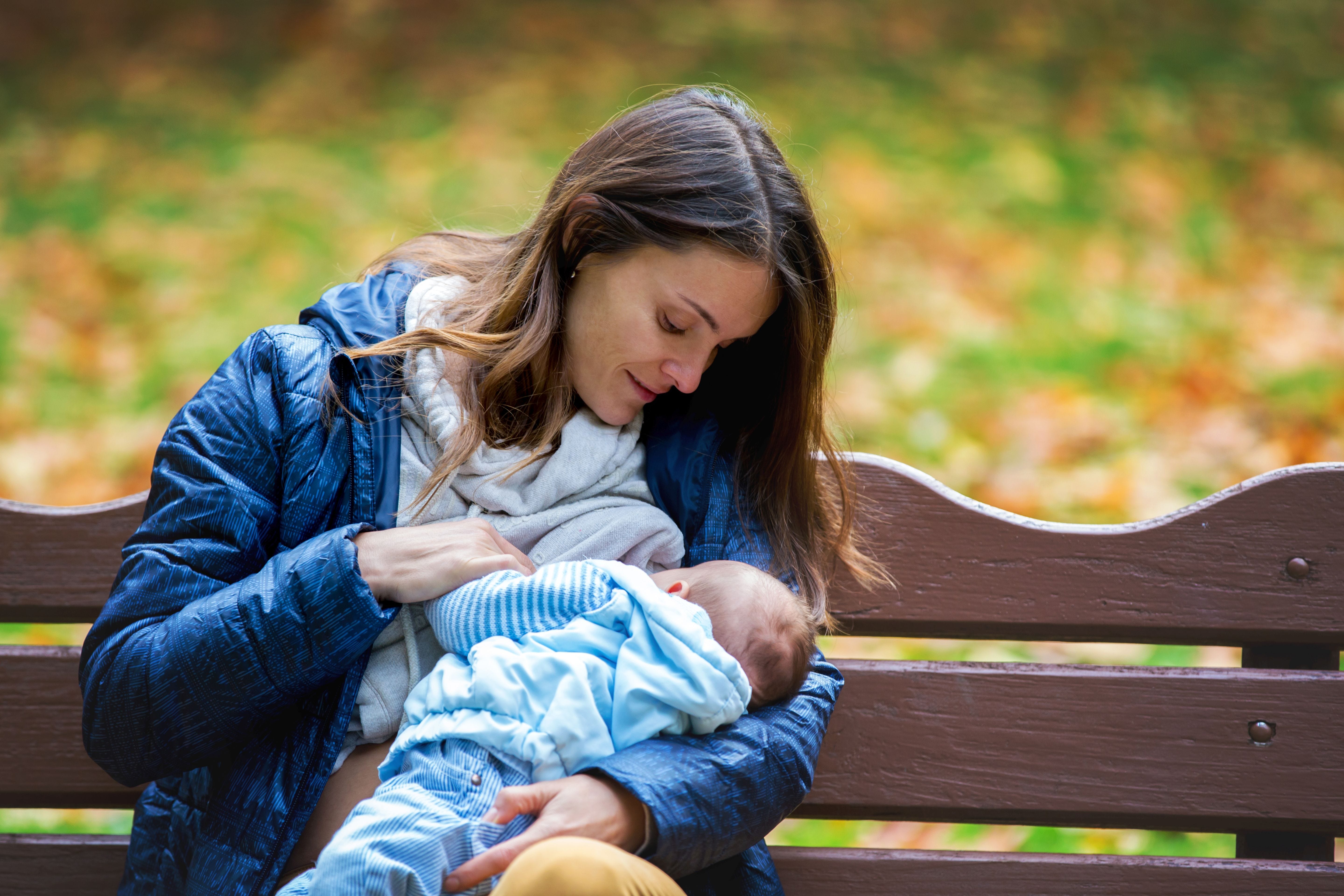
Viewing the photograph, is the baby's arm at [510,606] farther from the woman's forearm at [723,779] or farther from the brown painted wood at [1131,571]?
the brown painted wood at [1131,571]

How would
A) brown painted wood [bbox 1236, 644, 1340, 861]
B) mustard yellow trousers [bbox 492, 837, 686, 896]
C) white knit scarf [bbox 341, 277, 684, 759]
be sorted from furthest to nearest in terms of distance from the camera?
1. brown painted wood [bbox 1236, 644, 1340, 861]
2. white knit scarf [bbox 341, 277, 684, 759]
3. mustard yellow trousers [bbox 492, 837, 686, 896]

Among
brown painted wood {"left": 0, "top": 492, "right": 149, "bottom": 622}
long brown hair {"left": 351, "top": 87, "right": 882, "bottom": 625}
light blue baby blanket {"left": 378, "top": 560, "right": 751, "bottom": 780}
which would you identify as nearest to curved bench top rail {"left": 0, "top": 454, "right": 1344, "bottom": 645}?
brown painted wood {"left": 0, "top": 492, "right": 149, "bottom": 622}

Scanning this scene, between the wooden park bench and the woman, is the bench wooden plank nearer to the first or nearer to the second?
the wooden park bench

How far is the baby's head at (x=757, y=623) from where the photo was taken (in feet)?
5.24

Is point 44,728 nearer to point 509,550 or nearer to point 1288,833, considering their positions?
point 509,550

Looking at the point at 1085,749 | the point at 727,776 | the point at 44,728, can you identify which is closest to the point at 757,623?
the point at 727,776

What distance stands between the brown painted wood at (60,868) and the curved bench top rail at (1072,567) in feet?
1.33

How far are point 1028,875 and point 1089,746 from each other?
0.86 ft

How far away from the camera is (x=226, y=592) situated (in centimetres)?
151

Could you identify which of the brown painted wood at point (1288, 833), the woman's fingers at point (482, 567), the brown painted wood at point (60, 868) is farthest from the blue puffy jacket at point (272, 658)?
the brown painted wood at point (1288, 833)

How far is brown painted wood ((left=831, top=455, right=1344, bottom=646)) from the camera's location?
6.52 ft

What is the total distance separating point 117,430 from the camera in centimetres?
388

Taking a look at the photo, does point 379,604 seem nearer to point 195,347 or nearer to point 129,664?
point 129,664

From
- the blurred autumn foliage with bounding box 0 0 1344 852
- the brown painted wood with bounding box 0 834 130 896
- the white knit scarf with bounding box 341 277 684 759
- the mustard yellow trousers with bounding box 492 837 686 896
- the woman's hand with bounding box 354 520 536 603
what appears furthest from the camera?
the blurred autumn foliage with bounding box 0 0 1344 852
